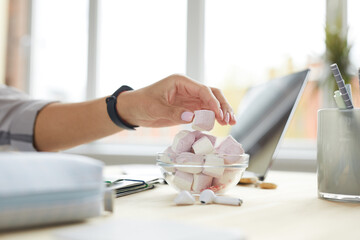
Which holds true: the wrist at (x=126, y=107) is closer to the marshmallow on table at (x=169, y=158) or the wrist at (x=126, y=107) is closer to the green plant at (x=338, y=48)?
the marshmallow on table at (x=169, y=158)

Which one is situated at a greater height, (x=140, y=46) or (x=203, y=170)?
(x=140, y=46)

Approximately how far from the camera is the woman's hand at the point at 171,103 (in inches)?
40.5

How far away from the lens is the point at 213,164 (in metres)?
0.86

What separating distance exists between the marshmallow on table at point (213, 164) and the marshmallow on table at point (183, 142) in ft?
0.21

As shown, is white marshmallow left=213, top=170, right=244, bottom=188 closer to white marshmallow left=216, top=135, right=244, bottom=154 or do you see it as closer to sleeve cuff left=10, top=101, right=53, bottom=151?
white marshmallow left=216, top=135, right=244, bottom=154

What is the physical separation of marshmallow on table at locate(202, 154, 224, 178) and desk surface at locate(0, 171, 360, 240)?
0.09 meters

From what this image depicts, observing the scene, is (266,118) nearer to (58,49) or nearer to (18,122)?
(18,122)

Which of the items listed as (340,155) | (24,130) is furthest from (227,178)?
(24,130)

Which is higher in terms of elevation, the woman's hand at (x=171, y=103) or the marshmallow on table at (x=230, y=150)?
the woman's hand at (x=171, y=103)

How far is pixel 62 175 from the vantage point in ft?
1.70

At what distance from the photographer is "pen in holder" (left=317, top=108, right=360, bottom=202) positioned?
0.84 metres

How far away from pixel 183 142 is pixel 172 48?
253 cm

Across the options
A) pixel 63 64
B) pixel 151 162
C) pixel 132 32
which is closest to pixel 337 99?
pixel 151 162

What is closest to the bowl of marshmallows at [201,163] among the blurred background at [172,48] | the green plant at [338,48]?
the blurred background at [172,48]
